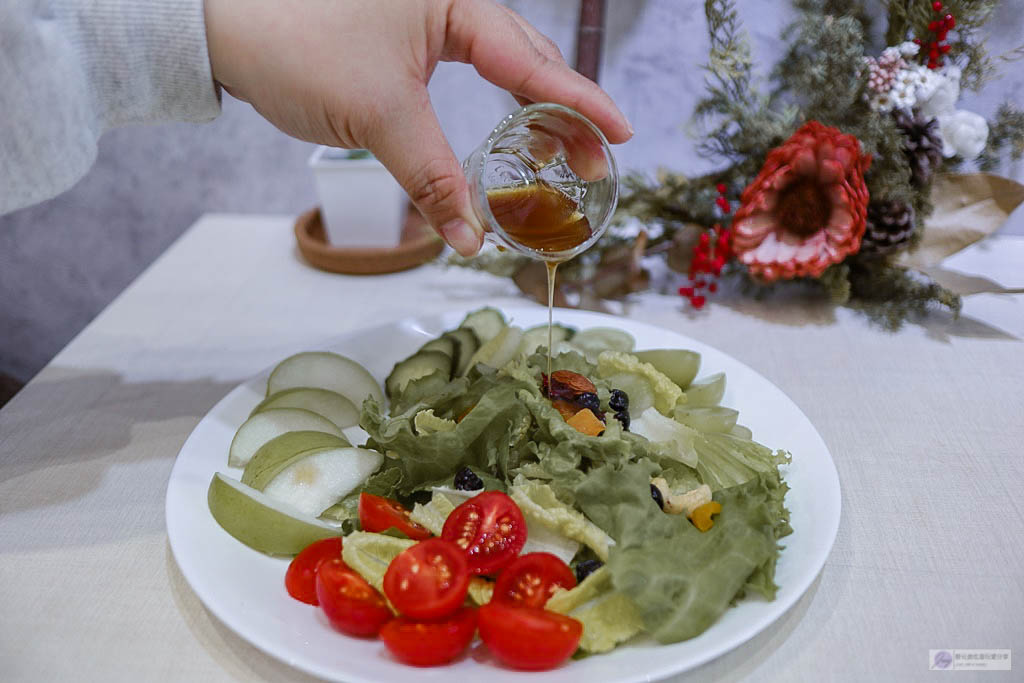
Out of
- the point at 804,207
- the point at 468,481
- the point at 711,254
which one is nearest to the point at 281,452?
the point at 468,481

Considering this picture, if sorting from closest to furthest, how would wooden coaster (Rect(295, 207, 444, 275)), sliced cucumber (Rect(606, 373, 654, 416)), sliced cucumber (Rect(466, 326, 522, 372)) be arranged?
sliced cucumber (Rect(606, 373, 654, 416)) → sliced cucumber (Rect(466, 326, 522, 372)) → wooden coaster (Rect(295, 207, 444, 275))

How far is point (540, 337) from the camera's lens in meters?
1.79

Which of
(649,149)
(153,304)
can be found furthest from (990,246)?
(153,304)

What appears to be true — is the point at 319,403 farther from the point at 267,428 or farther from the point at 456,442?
the point at 456,442

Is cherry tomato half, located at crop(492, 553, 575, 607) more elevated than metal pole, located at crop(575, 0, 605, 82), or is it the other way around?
metal pole, located at crop(575, 0, 605, 82)

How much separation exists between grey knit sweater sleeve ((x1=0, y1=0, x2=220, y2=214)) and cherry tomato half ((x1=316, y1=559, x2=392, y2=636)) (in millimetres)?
823

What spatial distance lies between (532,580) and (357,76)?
2.73 ft

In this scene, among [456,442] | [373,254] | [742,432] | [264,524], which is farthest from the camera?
[373,254]

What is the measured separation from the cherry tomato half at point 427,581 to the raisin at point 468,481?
0.22m

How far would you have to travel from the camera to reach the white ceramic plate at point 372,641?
3.32ft

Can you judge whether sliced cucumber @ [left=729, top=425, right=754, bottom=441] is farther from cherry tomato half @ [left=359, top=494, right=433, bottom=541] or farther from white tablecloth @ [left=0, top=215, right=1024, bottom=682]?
cherry tomato half @ [left=359, top=494, right=433, bottom=541]

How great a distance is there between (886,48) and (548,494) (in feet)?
5.11

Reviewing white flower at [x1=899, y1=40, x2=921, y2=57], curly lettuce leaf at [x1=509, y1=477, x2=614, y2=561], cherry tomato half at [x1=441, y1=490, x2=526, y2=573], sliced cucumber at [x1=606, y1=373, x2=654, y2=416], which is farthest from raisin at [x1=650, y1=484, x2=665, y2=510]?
white flower at [x1=899, y1=40, x2=921, y2=57]

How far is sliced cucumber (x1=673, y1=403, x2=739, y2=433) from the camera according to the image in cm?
147
